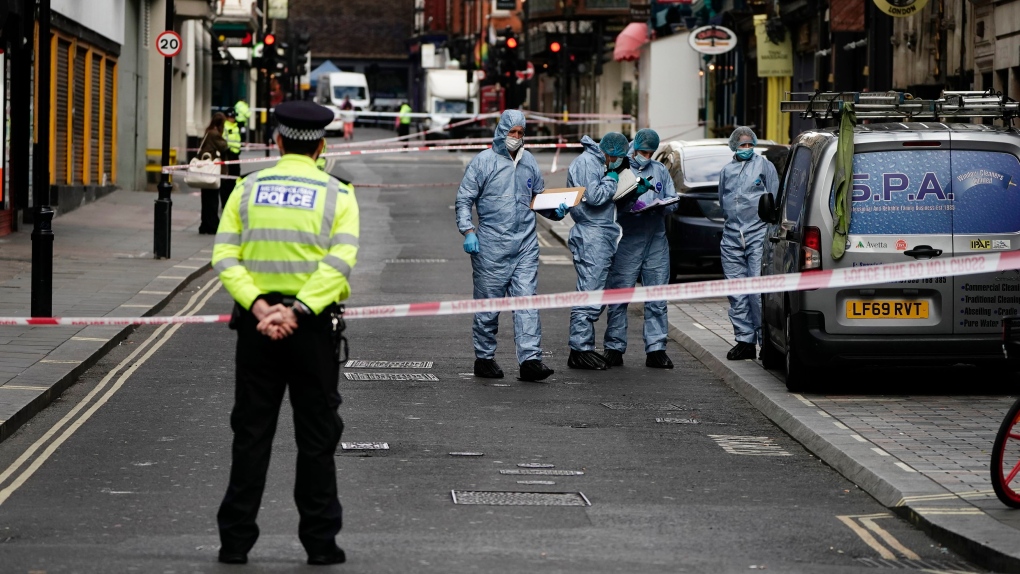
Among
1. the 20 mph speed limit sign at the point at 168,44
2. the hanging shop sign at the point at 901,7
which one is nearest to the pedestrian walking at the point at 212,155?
the 20 mph speed limit sign at the point at 168,44

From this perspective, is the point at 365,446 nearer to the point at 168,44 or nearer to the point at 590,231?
the point at 590,231

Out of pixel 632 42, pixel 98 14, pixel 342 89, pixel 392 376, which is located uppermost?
pixel 342 89

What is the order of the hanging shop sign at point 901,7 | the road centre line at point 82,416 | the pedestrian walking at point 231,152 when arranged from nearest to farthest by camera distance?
the road centre line at point 82,416 < the hanging shop sign at point 901,7 < the pedestrian walking at point 231,152

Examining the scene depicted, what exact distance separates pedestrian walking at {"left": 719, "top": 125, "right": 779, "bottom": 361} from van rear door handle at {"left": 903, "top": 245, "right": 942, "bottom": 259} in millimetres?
2379

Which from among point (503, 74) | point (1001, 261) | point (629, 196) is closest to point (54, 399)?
point (629, 196)

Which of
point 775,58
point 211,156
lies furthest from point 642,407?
point 775,58

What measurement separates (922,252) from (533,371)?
287 centimetres

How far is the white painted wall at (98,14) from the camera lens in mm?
27381

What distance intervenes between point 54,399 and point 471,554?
16.2 ft

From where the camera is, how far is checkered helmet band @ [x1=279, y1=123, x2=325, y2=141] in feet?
22.1

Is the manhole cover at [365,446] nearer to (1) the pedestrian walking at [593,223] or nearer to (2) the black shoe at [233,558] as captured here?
(2) the black shoe at [233,558]

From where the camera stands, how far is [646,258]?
13.2 meters

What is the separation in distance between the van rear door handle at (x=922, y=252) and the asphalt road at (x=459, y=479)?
4.59 feet

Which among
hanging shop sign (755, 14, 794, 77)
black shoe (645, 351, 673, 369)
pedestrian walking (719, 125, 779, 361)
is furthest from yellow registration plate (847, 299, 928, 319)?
hanging shop sign (755, 14, 794, 77)
